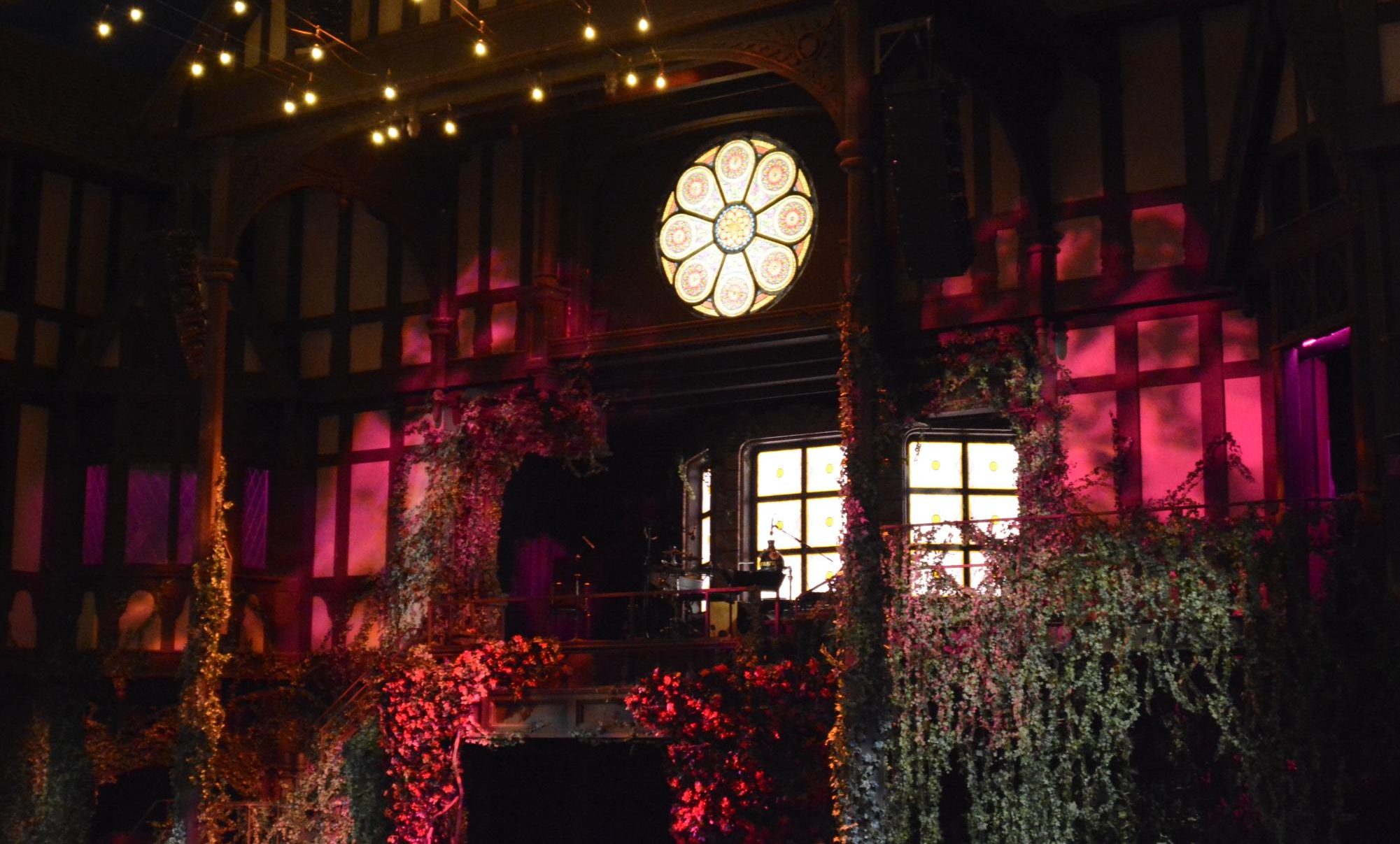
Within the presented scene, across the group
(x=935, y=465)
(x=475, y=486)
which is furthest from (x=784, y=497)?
(x=475, y=486)

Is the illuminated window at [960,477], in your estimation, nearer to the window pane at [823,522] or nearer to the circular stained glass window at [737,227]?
the window pane at [823,522]

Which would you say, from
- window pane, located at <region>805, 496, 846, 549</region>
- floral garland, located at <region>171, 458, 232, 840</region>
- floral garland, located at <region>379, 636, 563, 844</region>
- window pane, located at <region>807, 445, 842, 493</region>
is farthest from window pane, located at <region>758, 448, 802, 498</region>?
floral garland, located at <region>171, 458, 232, 840</region>

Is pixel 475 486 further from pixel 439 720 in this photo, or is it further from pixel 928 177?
pixel 928 177

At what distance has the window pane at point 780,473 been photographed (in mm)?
17422

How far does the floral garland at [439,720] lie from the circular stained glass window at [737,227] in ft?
13.0

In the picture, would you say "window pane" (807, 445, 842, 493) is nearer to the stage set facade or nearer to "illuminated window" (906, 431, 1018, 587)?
the stage set facade

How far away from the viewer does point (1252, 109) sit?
13.6m

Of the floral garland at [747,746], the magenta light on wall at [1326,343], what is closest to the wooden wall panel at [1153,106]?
the magenta light on wall at [1326,343]

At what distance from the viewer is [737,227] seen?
1739cm

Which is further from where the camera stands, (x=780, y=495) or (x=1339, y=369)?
(x=780, y=495)

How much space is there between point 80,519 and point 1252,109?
1245 centimetres

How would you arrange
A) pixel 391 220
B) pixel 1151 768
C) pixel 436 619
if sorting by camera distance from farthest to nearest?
pixel 391 220, pixel 436 619, pixel 1151 768

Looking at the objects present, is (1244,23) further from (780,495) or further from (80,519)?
(80,519)

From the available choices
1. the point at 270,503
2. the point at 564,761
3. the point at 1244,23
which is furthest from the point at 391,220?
the point at 1244,23
